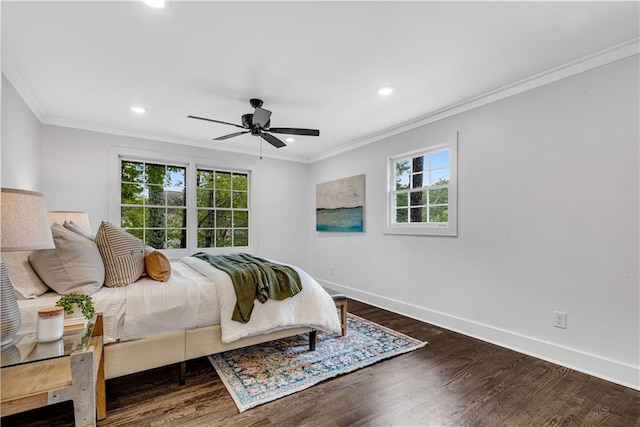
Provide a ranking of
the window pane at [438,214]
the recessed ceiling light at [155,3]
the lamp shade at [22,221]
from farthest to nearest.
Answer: the window pane at [438,214] → the recessed ceiling light at [155,3] → the lamp shade at [22,221]

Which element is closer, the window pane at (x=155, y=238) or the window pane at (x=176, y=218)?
the window pane at (x=155, y=238)

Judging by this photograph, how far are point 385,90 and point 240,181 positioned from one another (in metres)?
3.16

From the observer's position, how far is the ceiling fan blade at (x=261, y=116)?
106 inches

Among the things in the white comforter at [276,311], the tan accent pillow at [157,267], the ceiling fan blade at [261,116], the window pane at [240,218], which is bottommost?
the white comforter at [276,311]

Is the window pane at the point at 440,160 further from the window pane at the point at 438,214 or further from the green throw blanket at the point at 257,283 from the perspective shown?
the green throw blanket at the point at 257,283

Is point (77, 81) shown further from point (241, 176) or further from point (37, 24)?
point (241, 176)

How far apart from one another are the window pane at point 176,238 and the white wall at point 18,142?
62.8 inches

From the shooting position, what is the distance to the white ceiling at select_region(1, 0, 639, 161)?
1844 millimetres

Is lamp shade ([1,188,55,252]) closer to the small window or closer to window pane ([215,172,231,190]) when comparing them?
the small window

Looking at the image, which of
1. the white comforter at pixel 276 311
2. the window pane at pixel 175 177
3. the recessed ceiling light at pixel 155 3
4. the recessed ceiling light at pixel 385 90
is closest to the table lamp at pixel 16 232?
the white comforter at pixel 276 311

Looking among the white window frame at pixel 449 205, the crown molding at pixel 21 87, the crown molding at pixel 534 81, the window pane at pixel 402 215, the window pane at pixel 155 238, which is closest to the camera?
the crown molding at pixel 534 81

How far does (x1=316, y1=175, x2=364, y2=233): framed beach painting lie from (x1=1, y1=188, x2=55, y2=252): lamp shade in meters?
3.73

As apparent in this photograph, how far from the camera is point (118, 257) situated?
85.3 inches

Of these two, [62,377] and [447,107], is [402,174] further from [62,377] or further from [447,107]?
[62,377]
